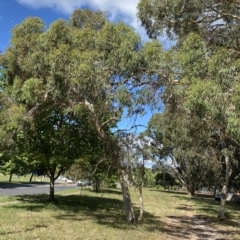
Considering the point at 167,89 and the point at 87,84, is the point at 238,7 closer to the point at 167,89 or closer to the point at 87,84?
the point at 167,89

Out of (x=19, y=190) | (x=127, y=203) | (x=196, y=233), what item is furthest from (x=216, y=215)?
(x=19, y=190)

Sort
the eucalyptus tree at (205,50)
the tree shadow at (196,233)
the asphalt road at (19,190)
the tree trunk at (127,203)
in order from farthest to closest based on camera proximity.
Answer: the asphalt road at (19,190), the tree trunk at (127,203), the tree shadow at (196,233), the eucalyptus tree at (205,50)

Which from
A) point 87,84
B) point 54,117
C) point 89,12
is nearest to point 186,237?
point 87,84

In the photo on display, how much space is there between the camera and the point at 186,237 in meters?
13.4

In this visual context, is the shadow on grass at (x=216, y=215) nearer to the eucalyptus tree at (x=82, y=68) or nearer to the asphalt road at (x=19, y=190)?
the eucalyptus tree at (x=82, y=68)

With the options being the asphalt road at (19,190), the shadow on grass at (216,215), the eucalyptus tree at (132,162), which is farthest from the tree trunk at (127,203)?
the asphalt road at (19,190)

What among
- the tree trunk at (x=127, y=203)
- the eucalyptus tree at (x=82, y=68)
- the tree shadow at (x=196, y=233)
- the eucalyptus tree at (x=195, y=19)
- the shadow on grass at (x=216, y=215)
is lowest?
the tree shadow at (x=196, y=233)

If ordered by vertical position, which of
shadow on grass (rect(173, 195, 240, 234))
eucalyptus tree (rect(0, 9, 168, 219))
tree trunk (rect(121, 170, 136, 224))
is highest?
eucalyptus tree (rect(0, 9, 168, 219))

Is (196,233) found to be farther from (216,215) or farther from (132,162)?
(216,215)

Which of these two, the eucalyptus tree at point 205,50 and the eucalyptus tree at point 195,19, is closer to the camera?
the eucalyptus tree at point 205,50

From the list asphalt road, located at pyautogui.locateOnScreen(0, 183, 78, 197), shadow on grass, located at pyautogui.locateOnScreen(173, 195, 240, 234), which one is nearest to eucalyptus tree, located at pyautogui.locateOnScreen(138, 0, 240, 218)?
shadow on grass, located at pyautogui.locateOnScreen(173, 195, 240, 234)

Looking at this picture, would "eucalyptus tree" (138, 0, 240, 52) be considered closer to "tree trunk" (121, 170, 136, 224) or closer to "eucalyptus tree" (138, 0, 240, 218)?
"eucalyptus tree" (138, 0, 240, 218)

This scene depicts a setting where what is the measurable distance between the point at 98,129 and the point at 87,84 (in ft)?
10.9

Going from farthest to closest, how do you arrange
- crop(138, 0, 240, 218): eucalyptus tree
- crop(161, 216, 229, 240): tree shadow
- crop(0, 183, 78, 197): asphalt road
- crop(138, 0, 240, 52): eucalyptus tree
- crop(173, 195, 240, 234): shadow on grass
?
crop(0, 183, 78, 197): asphalt road → crop(173, 195, 240, 234): shadow on grass → crop(161, 216, 229, 240): tree shadow → crop(138, 0, 240, 52): eucalyptus tree → crop(138, 0, 240, 218): eucalyptus tree
